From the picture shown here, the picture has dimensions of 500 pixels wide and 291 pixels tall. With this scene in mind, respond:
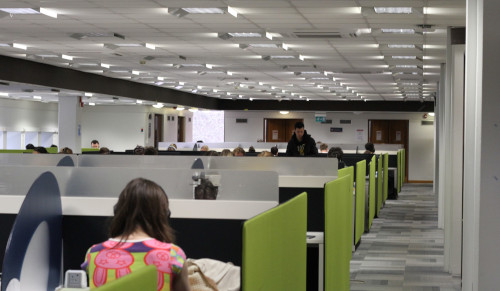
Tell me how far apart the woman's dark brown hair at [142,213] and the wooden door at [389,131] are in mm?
29564

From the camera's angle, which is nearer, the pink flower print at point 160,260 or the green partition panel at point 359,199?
the pink flower print at point 160,260

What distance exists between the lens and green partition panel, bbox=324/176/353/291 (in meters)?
4.86

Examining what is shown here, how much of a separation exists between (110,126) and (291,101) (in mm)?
7239

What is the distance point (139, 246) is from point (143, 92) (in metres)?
20.6

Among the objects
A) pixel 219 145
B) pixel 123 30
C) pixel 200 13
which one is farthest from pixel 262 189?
pixel 219 145

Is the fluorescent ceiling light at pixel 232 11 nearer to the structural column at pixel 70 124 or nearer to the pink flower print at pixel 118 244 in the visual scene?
the pink flower print at pixel 118 244

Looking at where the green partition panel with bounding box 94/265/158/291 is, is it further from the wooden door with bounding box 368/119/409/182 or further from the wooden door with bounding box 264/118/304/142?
the wooden door with bounding box 264/118/304/142

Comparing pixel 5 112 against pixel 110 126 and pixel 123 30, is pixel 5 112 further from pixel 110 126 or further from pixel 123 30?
pixel 123 30

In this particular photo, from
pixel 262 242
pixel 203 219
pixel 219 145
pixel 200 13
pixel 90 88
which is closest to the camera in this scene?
pixel 262 242

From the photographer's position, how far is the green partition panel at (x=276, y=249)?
267 centimetres

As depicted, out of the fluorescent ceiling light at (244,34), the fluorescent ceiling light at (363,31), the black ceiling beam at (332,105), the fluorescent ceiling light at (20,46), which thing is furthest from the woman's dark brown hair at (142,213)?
the black ceiling beam at (332,105)

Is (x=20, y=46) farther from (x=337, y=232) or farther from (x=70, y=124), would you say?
(x=337, y=232)

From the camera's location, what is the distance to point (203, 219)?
3.92 m

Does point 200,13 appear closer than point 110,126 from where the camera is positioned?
Yes
